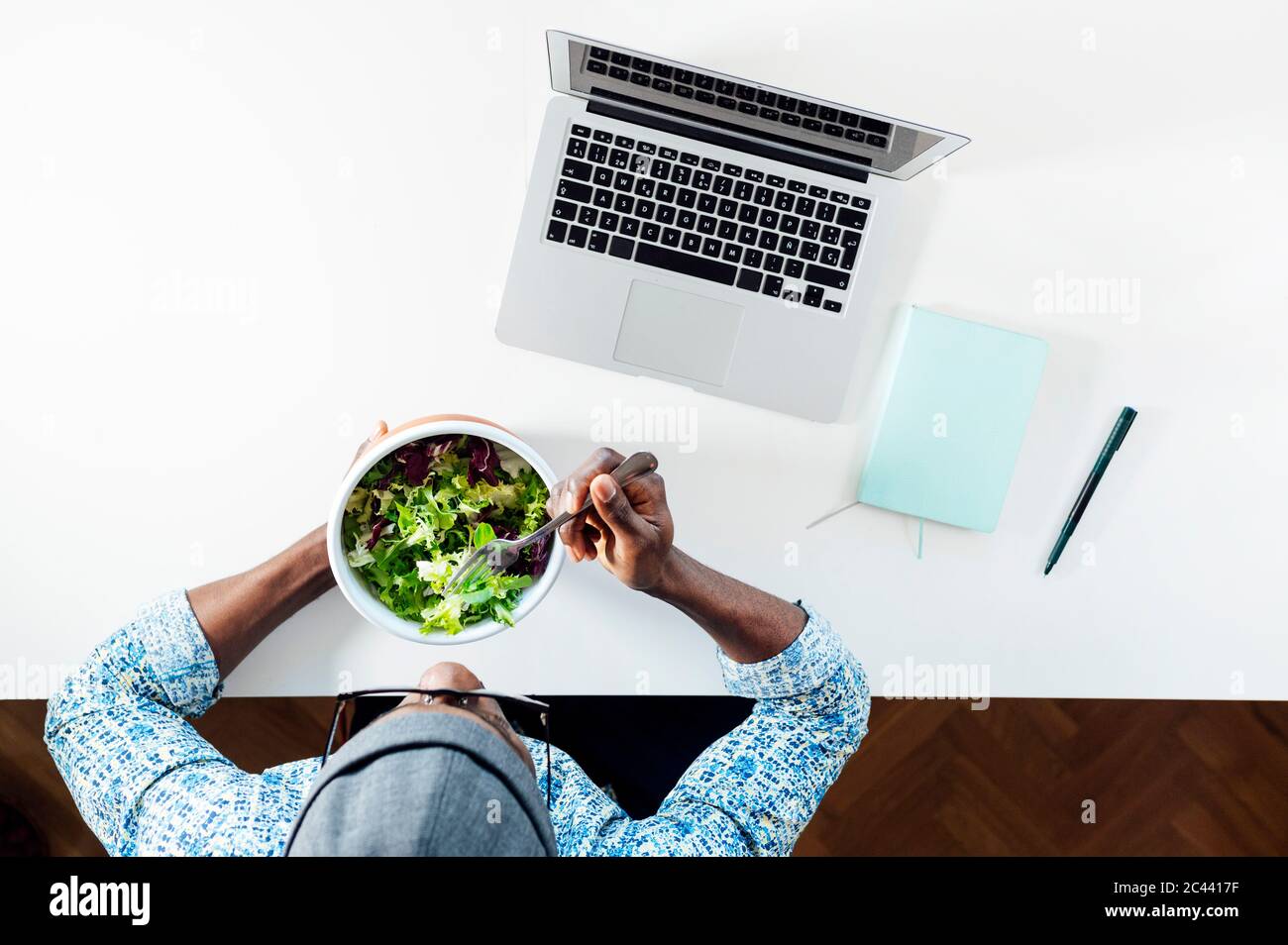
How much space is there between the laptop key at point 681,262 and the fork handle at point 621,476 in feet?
0.75

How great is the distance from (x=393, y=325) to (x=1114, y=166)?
840 millimetres

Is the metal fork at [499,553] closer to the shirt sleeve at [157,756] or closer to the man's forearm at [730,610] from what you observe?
the man's forearm at [730,610]

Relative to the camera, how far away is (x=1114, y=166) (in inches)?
39.7

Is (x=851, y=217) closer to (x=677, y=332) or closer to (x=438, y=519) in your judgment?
(x=677, y=332)

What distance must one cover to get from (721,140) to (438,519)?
0.51 metres

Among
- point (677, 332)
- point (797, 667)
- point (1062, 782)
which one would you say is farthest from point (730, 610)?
point (1062, 782)

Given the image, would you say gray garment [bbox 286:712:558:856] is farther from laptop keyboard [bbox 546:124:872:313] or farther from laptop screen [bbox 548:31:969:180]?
laptop screen [bbox 548:31:969:180]

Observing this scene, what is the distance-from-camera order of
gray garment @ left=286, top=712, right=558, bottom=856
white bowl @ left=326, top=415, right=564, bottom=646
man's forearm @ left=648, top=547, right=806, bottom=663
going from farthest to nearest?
1. man's forearm @ left=648, top=547, right=806, bottom=663
2. white bowl @ left=326, top=415, right=564, bottom=646
3. gray garment @ left=286, top=712, right=558, bottom=856

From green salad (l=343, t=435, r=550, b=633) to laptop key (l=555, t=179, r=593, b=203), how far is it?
0.96ft

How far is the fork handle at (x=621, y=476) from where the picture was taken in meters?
0.81

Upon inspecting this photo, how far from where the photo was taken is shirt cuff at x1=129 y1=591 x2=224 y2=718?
0.94m

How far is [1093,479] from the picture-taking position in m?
1.01

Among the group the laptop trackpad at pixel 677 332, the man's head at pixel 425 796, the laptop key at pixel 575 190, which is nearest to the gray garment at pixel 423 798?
the man's head at pixel 425 796

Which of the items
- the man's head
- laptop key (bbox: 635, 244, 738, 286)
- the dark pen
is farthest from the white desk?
the man's head
